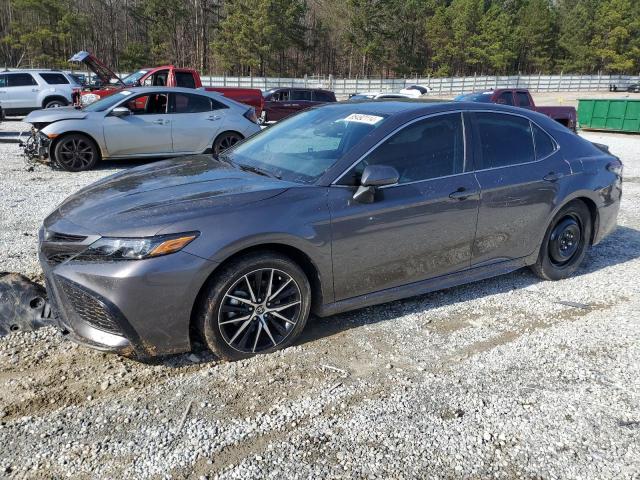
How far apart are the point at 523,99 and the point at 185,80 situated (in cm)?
1080

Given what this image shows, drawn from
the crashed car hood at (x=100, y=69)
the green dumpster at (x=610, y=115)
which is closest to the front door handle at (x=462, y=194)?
the crashed car hood at (x=100, y=69)

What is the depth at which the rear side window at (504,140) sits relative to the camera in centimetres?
413

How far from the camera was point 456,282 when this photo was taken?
13.2ft

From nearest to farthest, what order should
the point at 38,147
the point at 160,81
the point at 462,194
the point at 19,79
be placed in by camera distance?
the point at 462,194 < the point at 38,147 < the point at 160,81 < the point at 19,79

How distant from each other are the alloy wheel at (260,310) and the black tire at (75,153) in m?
7.55

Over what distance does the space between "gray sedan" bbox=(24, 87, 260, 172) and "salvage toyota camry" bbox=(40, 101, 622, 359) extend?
19.4 feet

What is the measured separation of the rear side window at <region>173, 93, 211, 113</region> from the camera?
1008 centimetres


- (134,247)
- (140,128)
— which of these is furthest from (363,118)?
(140,128)

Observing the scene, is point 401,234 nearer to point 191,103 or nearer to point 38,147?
point 191,103

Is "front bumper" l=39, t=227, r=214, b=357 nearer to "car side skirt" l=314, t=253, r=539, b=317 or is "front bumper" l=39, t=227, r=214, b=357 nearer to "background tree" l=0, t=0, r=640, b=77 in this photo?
"car side skirt" l=314, t=253, r=539, b=317

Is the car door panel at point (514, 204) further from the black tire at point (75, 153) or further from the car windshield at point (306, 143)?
the black tire at point (75, 153)

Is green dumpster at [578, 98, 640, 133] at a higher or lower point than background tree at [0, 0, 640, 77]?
lower

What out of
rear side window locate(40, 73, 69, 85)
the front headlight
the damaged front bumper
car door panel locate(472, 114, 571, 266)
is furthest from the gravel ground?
rear side window locate(40, 73, 69, 85)

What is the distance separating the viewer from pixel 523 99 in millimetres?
16812
